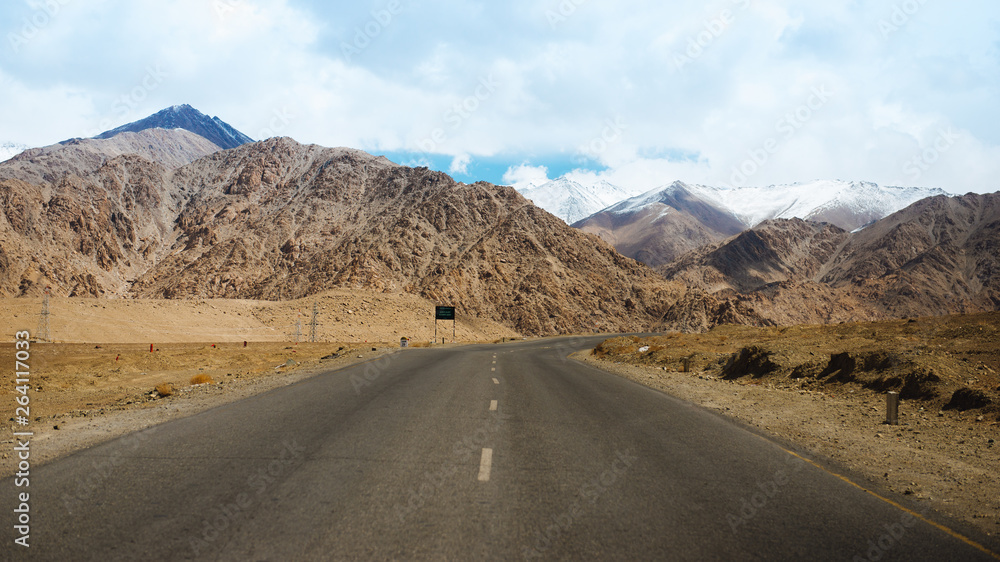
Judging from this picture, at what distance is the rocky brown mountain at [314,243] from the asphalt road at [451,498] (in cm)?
8303

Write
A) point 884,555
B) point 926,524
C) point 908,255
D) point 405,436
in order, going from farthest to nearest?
point 908,255 → point 405,436 → point 926,524 → point 884,555

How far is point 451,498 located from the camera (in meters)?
5.65

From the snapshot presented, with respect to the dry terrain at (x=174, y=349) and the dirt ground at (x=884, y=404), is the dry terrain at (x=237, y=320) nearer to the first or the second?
the dry terrain at (x=174, y=349)

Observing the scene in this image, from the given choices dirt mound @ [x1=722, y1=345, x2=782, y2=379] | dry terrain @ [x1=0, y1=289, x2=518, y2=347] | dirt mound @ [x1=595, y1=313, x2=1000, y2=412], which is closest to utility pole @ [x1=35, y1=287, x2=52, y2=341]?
dry terrain @ [x1=0, y1=289, x2=518, y2=347]

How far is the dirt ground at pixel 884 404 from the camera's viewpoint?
7160 millimetres

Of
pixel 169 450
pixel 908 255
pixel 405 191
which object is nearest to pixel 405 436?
pixel 169 450

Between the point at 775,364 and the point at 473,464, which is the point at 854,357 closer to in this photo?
the point at 775,364

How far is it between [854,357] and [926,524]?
13.0 meters

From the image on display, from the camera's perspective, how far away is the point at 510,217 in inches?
4392

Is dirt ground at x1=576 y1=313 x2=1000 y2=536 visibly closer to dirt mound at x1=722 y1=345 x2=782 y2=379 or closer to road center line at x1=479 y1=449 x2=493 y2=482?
dirt mound at x1=722 y1=345 x2=782 y2=379

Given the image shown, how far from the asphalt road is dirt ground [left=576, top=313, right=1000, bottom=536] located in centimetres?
113

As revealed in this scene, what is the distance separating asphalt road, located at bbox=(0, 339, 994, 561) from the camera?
15.0ft

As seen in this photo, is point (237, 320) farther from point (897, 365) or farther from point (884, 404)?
point (884, 404)

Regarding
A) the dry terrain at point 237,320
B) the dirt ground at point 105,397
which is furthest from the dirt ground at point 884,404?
the dry terrain at point 237,320
